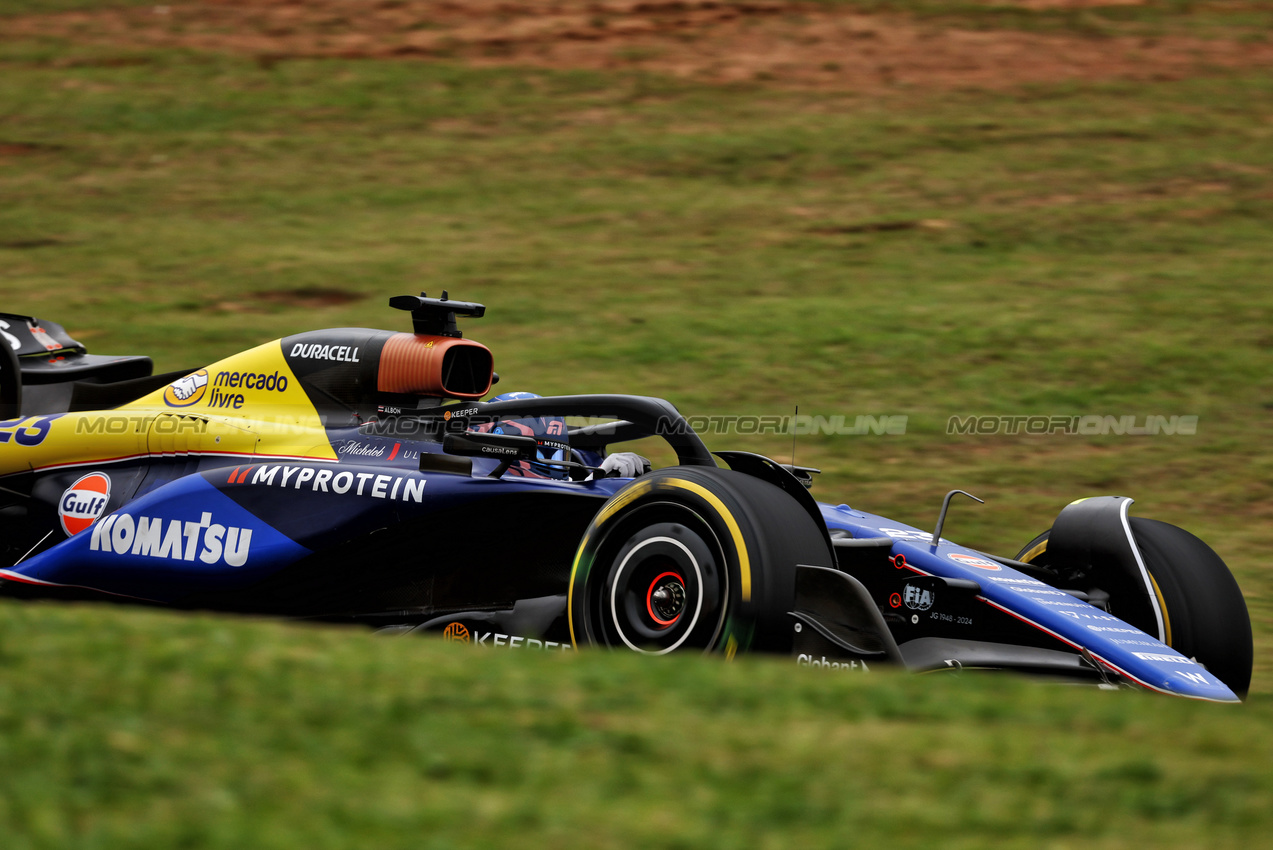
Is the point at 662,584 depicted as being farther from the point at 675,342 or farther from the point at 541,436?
the point at 675,342

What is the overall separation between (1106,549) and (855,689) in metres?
2.39

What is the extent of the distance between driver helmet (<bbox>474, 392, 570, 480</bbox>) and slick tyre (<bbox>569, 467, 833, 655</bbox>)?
0.88 m

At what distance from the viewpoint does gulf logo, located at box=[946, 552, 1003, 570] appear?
220 inches

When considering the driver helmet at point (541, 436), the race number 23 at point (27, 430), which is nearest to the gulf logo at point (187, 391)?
the race number 23 at point (27, 430)

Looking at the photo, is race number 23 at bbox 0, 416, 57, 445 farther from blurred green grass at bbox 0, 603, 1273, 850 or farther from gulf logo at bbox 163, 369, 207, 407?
blurred green grass at bbox 0, 603, 1273, 850

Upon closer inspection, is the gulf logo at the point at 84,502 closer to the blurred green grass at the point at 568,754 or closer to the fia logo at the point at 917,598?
the blurred green grass at the point at 568,754

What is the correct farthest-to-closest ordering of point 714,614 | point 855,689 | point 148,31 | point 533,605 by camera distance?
point 148,31 < point 533,605 < point 714,614 < point 855,689

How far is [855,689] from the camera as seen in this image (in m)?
4.05

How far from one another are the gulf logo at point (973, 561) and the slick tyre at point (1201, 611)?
71 centimetres

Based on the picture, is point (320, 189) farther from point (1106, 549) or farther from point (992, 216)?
point (1106, 549)

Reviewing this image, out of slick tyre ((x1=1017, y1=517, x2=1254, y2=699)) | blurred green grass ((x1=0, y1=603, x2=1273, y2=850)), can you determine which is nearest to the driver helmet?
blurred green grass ((x1=0, y1=603, x2=1273, y2=850))

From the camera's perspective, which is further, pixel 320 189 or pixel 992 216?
pixel 320 189

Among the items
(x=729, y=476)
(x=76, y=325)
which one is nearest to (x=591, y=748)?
(x=729, y=476)

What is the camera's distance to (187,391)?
6.93 m
